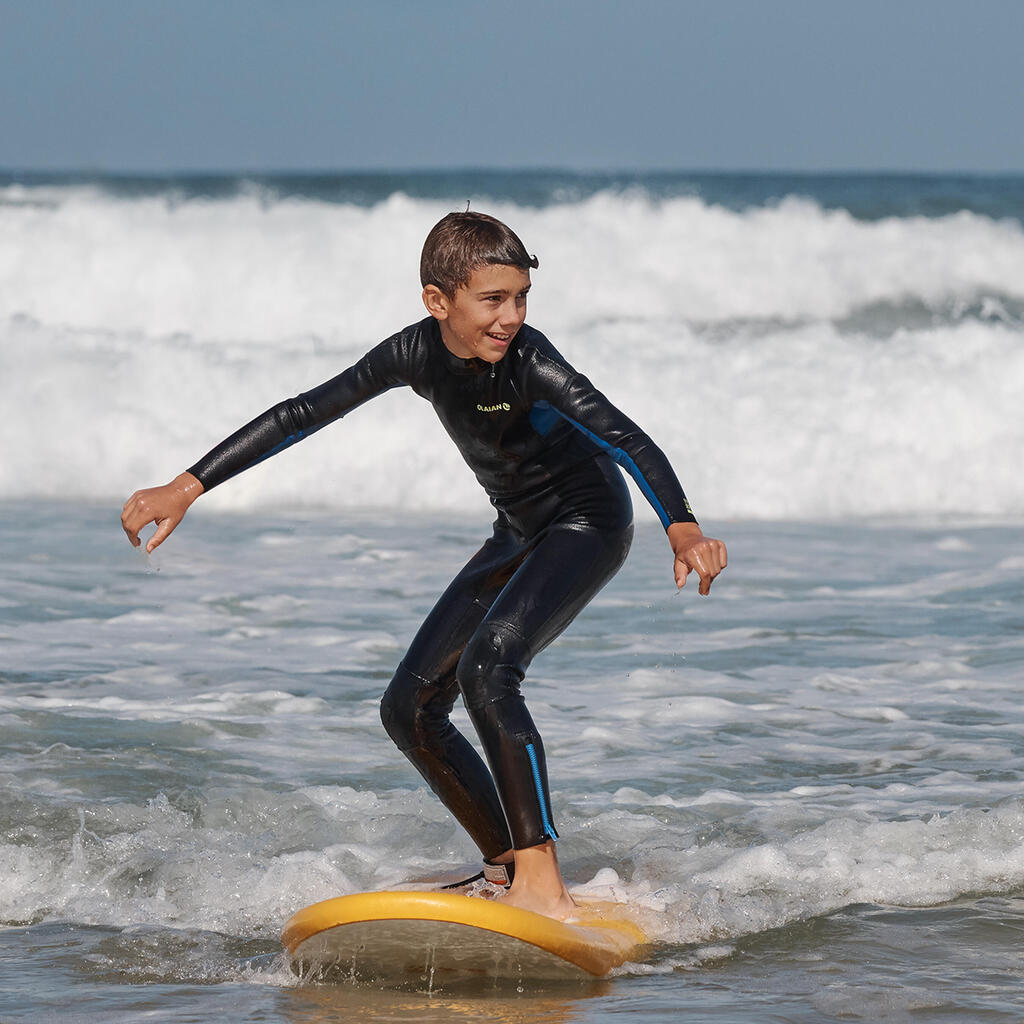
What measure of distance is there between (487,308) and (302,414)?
0.56 m

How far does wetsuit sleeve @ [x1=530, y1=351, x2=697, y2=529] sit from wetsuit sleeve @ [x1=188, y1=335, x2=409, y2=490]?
15.2 inches

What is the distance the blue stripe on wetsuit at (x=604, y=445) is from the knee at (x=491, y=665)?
443mm

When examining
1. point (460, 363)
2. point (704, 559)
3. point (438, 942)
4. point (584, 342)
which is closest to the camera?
point (704, 559)

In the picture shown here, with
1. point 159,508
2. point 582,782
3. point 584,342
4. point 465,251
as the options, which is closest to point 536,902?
point 159,508

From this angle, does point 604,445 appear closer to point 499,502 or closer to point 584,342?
point 499,502

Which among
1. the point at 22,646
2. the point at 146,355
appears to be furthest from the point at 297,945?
the point at 146,355

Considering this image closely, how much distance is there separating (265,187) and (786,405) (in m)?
14.3

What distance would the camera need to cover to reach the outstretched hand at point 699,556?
10.8 feet

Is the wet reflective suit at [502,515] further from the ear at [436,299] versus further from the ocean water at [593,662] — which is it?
the ocean water at [593,662]

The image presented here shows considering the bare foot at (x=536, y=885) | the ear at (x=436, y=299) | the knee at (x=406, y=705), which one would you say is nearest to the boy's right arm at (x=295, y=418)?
the ear at (x=436, y=299)

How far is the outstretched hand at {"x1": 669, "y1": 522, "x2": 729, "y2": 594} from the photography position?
329cm

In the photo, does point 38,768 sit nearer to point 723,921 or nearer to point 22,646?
point 22,646

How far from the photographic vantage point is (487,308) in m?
3.64

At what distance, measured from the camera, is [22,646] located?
6.93 m
